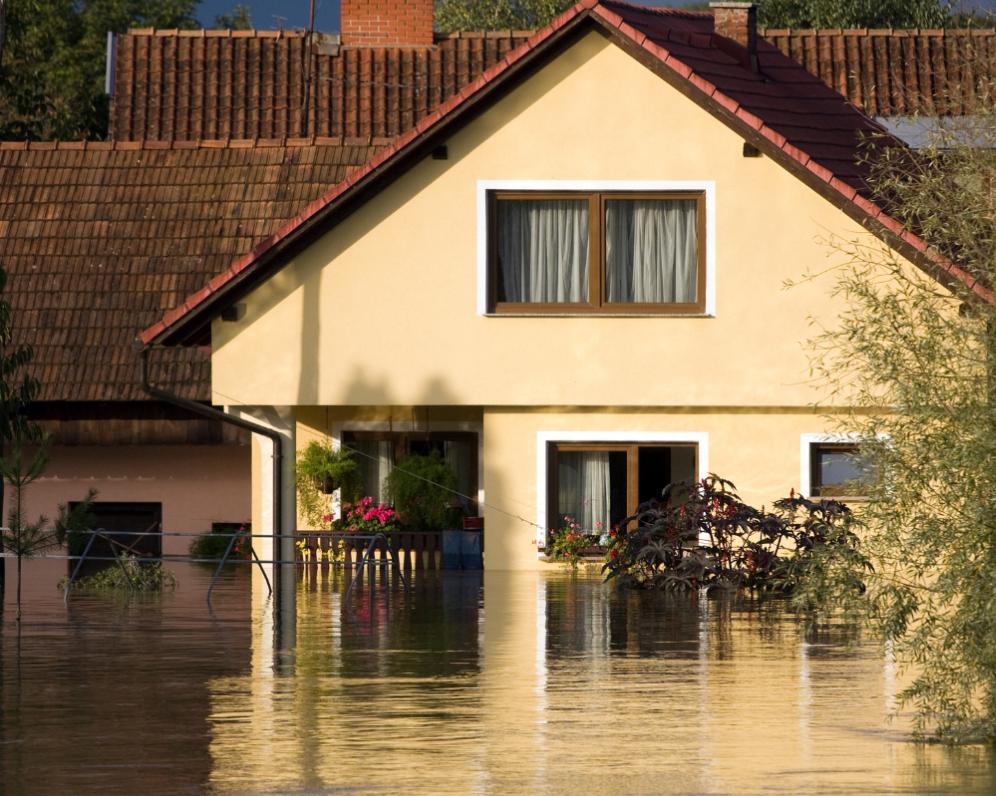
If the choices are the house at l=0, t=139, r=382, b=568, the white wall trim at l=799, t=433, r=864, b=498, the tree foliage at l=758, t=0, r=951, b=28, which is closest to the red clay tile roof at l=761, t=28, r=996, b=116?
the tree foliage at l=758, t=0, r=951, b=28

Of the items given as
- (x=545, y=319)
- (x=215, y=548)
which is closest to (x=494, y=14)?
(x=215, y=548)

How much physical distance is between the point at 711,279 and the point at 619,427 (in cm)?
215

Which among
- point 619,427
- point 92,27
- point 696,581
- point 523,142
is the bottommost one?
point 696,581

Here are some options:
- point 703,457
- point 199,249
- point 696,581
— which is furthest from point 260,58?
point 696,581

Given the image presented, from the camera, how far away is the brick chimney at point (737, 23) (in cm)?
2812

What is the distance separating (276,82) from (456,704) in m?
26.4

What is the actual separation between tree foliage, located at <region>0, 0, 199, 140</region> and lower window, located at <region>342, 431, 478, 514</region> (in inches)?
419

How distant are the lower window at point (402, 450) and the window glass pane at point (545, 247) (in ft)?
9.08

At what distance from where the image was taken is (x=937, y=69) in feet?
129

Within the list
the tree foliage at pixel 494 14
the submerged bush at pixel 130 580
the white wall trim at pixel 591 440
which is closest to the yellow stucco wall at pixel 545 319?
the white wall trim at pixel 591 440

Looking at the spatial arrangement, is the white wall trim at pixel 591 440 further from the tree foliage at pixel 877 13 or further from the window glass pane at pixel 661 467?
the tree foliage at pixel 877 13

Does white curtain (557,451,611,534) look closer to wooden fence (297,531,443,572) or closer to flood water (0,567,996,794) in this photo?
wooden fence (297,531,443,572)

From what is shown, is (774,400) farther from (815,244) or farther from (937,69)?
(937,69)

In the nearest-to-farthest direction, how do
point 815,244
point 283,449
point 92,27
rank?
point 815,244
point 283,449
point 92,27
